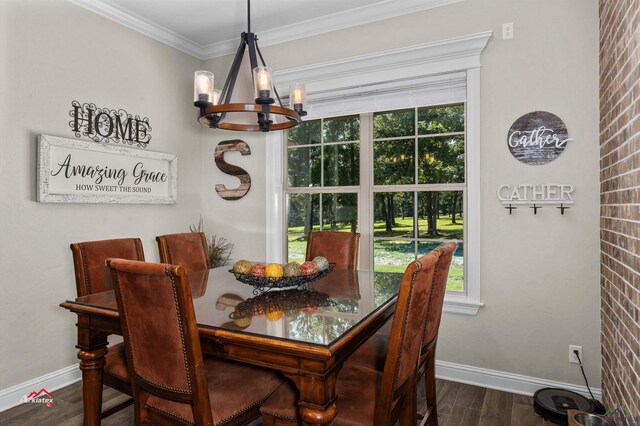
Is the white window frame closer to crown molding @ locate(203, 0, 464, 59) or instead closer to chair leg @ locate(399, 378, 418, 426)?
crown molding @ locate(203, 0, 464, 59)

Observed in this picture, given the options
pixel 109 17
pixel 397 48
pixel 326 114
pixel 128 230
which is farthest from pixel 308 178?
pixel 109 17

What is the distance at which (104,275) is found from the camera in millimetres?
2236

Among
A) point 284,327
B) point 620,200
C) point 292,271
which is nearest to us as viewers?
point 284,327

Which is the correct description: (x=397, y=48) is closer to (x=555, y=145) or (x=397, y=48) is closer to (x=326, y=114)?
(x=326, y=114)

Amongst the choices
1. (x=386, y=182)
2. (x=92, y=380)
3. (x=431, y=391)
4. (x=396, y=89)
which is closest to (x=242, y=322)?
(x=92, y=380)

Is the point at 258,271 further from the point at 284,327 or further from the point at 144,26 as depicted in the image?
the point at 144,26

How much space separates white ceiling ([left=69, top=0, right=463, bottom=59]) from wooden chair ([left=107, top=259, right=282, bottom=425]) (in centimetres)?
259

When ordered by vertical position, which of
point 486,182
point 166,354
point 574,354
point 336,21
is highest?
point 336,21

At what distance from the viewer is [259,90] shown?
1861 millimetres

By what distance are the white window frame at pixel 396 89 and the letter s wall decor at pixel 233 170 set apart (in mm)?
254

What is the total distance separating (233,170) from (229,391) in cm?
263

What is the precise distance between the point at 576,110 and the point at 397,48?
1340mm

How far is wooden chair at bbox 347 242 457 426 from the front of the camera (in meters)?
1.81

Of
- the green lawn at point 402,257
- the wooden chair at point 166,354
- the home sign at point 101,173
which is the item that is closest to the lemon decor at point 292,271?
the wooden chair at point 166,354
